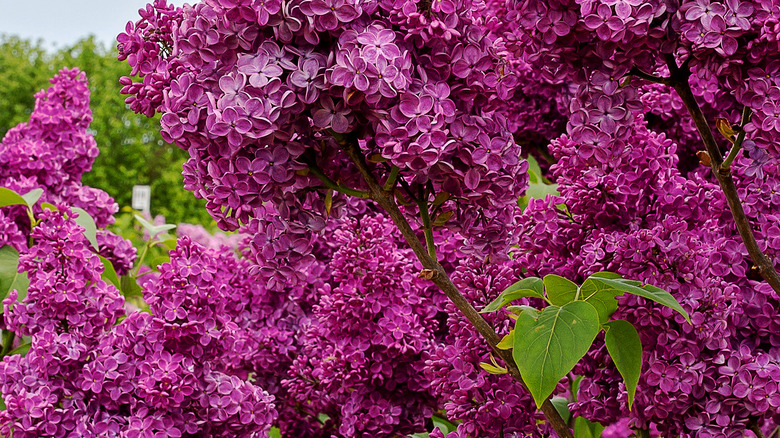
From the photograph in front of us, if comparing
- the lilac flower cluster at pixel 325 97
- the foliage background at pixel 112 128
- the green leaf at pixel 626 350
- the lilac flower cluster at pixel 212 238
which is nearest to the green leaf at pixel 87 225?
the lilac flower cluster at pixel 325 97

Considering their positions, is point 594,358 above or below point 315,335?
below

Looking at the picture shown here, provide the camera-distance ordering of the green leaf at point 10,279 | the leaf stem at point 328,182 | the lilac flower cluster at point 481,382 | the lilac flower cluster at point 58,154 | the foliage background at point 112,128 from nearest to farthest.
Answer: the leaf stem at point 328,182 < the lilac flower cluster at point 481,382 < the green leaf at point 10,279 < the lilac flower cluster at point 58,154 < the foliage background at point 112,128

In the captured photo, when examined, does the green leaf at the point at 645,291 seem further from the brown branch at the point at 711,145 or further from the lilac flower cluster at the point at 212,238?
the lilac flower cluster at the point at 212,238

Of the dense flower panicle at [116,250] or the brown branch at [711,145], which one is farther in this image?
the dense flower panicle at [116,250]

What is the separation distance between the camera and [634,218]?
0.97m

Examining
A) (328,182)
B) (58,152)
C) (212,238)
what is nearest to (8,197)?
(58,152)

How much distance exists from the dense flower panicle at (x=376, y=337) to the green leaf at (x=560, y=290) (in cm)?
44

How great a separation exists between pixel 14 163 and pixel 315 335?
840mm

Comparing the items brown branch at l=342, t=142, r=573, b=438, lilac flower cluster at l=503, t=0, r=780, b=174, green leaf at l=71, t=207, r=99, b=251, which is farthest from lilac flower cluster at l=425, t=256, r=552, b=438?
green leaf at l=71, t=207, r=99, b=251

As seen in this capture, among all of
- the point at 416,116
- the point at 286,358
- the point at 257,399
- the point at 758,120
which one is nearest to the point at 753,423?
the point at 758,120

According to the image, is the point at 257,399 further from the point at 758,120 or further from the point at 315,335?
the point at 758,120

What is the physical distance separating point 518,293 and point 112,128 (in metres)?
16.2

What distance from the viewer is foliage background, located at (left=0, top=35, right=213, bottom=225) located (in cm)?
1534

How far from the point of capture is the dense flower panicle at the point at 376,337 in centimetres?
121
